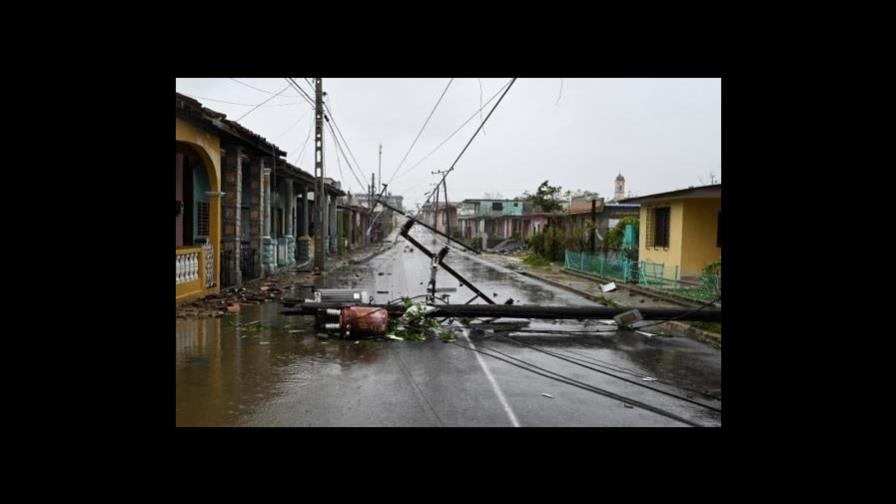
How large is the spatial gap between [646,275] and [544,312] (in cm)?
901

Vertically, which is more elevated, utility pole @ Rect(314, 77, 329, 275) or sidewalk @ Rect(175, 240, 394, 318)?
utility pole @ Rect(314, 77, 329, 275)

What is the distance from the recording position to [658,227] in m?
22.2

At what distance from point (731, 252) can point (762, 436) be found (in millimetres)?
906

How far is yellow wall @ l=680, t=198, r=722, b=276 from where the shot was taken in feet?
64.7

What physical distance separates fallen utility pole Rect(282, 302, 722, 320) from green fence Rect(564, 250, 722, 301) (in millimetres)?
2929

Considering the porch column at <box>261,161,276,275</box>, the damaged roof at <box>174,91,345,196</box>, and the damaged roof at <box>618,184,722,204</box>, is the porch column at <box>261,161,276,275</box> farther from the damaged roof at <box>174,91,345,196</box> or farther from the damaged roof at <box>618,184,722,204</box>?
the damaged roof at <box>618,184,722,204</box>

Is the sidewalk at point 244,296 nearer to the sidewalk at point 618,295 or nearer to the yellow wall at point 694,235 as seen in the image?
the sidewalk at point 618,295

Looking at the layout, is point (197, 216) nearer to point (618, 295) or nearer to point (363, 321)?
point (363, 321)

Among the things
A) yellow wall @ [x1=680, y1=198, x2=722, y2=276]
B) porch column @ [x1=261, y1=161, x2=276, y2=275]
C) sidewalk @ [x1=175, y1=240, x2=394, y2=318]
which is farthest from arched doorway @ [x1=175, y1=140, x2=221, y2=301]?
yellow wall @ [x1=680, y1=198, x2=722, y2=276]

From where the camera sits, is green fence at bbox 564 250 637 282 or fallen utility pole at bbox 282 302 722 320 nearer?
fallen utility pole at bbox 282 302 722 320

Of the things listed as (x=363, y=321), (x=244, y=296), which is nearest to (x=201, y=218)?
(x=244, y=296)

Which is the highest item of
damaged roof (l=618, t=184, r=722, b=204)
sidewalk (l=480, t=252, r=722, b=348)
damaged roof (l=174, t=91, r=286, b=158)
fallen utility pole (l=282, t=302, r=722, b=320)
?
damaged roof (l=174, t=91, r=286, b=158)

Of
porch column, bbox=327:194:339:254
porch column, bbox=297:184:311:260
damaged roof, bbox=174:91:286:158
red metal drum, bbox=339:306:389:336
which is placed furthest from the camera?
porch column, bbox=327:194:339:254
